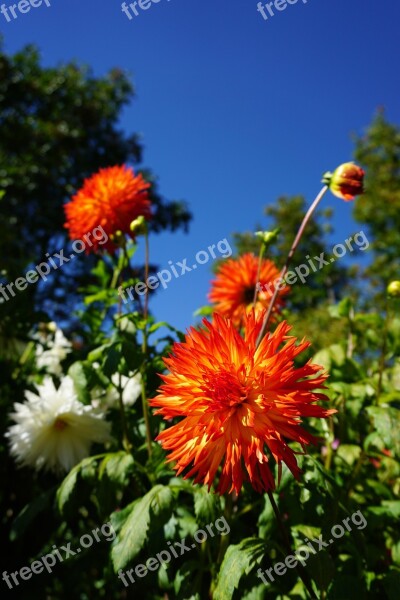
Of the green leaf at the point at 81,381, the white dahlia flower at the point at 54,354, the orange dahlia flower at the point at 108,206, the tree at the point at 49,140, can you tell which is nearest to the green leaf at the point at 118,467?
the green leaf at the point at 81,381

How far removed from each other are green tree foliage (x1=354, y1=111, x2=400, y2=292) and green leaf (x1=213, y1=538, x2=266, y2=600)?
1350 cm

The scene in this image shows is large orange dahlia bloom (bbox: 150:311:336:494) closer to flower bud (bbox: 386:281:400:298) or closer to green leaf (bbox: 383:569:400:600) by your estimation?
green leaf (bbox: 383:569:400:600)

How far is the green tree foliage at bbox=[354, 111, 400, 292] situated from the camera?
15422 mm

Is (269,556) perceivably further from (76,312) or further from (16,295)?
(16,295)

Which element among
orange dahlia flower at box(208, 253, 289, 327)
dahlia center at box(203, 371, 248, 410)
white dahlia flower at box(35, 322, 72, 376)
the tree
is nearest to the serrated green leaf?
dahlia center at box(203, 371, 248, 410)

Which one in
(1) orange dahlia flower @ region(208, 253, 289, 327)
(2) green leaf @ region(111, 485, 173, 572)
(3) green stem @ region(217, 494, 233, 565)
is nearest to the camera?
(2) green leaf @ region(111, 485, 173, 572)

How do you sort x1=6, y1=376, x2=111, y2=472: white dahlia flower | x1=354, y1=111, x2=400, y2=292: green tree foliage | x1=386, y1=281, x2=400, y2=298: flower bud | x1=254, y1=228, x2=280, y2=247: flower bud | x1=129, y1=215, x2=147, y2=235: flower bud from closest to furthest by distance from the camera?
x1=254, y1=228, x2=280, y2=247: flower bud → x1=386, y1=281, x2=400, y2=298: flower bud → x1=129, y1=215, x2=147, y2=235: flower bud → x1=6, y1=376, x2=111, y2=472: white dahlia flower → x1=354, y1=111, x2=400, y2=292: green tree foliage

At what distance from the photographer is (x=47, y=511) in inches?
89.5

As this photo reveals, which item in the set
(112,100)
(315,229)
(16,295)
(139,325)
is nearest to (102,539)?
(139,325)

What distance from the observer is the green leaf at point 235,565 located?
1.17 m

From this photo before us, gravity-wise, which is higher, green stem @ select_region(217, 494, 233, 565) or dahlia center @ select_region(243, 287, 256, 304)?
dahlia center @ select_region(243, 287, 256, 304)

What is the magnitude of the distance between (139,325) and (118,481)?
1.68ft

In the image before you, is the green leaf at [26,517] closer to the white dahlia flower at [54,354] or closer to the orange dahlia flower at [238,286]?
the white dahlia flower at [54,354]

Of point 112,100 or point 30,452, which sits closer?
point 30,452
